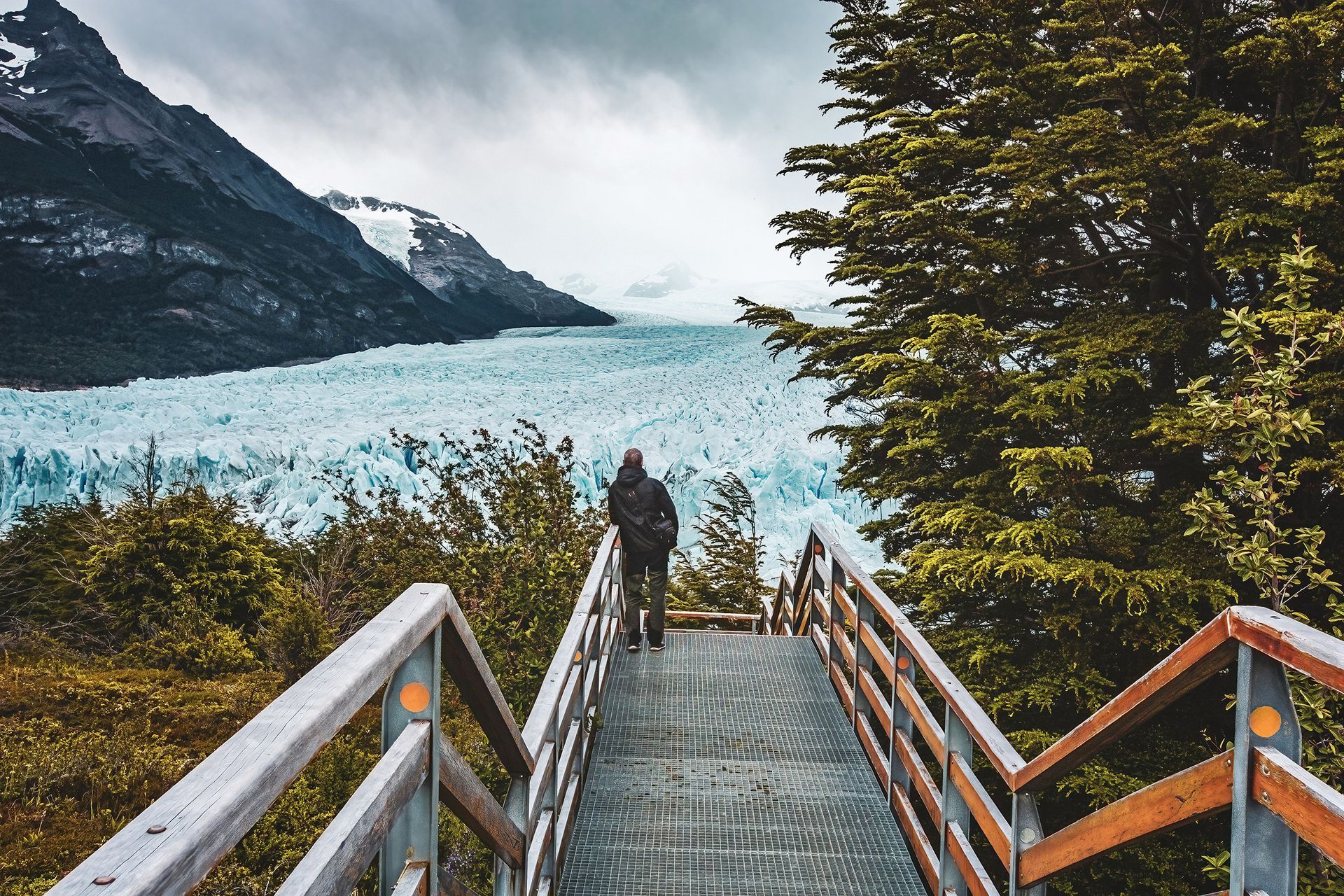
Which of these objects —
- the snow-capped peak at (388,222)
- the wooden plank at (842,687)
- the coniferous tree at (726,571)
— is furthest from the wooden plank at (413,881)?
the snow-capped peak at (388,222)

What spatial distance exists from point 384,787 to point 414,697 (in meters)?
0.22

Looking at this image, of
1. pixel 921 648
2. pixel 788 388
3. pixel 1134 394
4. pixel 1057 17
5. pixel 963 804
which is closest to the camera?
pixel 963 804

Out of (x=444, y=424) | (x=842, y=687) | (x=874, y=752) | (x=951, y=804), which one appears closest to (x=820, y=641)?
(x=842, y=687)

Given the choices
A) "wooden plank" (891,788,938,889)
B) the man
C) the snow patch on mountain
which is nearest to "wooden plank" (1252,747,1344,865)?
"wooden plank" (891,788,938,889)

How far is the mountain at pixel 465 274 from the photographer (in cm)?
4147

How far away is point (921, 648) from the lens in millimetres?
3303

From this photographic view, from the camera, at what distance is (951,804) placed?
2887 mm

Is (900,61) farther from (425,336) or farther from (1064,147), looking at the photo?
(425,336)

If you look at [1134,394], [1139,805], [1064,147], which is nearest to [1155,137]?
[1064,147]

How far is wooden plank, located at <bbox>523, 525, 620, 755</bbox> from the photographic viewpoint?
270 centimetres

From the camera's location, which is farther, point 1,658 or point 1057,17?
point 1,658

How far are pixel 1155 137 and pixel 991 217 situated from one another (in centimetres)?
159

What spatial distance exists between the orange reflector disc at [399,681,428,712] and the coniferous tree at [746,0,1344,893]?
212 inches

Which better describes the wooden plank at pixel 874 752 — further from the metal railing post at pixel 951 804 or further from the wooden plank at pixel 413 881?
the wooden plank at pixel 413 881
